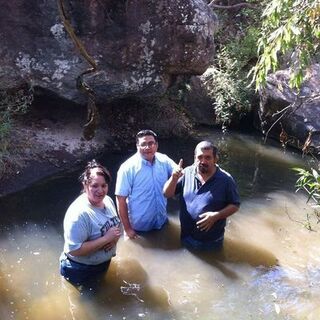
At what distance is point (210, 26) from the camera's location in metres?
8.91

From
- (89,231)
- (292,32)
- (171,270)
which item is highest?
(292,32)

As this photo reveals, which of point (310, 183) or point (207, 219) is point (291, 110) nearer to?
point (310, 183)

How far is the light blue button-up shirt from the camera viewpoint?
5477mm

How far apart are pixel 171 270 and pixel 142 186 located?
3.20ft

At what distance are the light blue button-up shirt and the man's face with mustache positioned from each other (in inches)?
22.8

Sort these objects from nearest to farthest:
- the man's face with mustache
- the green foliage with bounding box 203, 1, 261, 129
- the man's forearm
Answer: the man's face with mustache → the man's forearm → the green foliage with bounding box 203, 1, 261, 129

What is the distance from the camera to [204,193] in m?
5.30

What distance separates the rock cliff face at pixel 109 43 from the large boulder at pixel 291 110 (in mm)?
2165

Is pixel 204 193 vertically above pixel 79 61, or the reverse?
pixel 79 61

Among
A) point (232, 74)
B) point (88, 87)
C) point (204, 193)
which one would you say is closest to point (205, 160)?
point (204, 193)

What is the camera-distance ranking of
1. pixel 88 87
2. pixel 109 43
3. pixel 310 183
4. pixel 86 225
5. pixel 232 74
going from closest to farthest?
pixel 86 225
pixel 310 183
pixel 88 87
pixel 109 43
pixel 232 74

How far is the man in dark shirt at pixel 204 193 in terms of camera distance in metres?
5.20

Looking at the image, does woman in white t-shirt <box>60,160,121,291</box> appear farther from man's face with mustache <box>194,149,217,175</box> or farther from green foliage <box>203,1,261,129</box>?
green foliage <box>203,1,261,129</box>

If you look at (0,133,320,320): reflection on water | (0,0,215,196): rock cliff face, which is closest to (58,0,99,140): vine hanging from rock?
(0,0,215,196): rock cliff face
